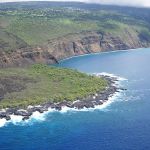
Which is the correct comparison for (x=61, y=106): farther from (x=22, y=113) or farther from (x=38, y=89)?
(x=38, y=89)


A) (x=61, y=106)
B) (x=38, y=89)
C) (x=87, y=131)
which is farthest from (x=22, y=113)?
(x=38, y=89)

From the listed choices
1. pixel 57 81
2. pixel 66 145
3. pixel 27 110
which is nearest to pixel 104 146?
pixel 66 145

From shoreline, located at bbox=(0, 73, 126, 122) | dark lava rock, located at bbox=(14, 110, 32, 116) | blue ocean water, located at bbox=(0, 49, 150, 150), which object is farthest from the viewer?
dark lava rock, located at bbox=(14, 110, 32, 116)

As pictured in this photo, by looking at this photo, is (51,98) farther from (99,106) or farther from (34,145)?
(34,145)

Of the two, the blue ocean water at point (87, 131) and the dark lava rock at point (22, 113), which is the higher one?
the blue ocean water at point (87, 131)

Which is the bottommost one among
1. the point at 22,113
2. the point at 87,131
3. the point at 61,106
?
the point at 61,106

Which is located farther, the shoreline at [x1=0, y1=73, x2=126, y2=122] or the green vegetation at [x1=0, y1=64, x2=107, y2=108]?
the green vegetation at [x1=0, y1=64, x2=107, y2=108]

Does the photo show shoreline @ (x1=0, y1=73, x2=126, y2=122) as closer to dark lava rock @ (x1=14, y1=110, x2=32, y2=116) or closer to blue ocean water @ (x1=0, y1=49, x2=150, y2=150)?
dark lava rock @ (x1=14, y1=110, x2=32, y2=116)

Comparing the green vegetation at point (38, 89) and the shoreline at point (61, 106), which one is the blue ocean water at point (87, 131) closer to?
the shoreline at point (61, 106)

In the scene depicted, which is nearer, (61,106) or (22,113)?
(22,113)

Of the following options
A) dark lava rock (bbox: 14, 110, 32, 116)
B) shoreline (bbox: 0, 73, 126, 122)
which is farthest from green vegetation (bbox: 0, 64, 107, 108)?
dark lava rock (bbox: 14, 110, 32, 116)

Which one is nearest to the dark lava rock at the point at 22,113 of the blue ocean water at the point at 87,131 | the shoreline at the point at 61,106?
the shoreline at the point at 61,106
